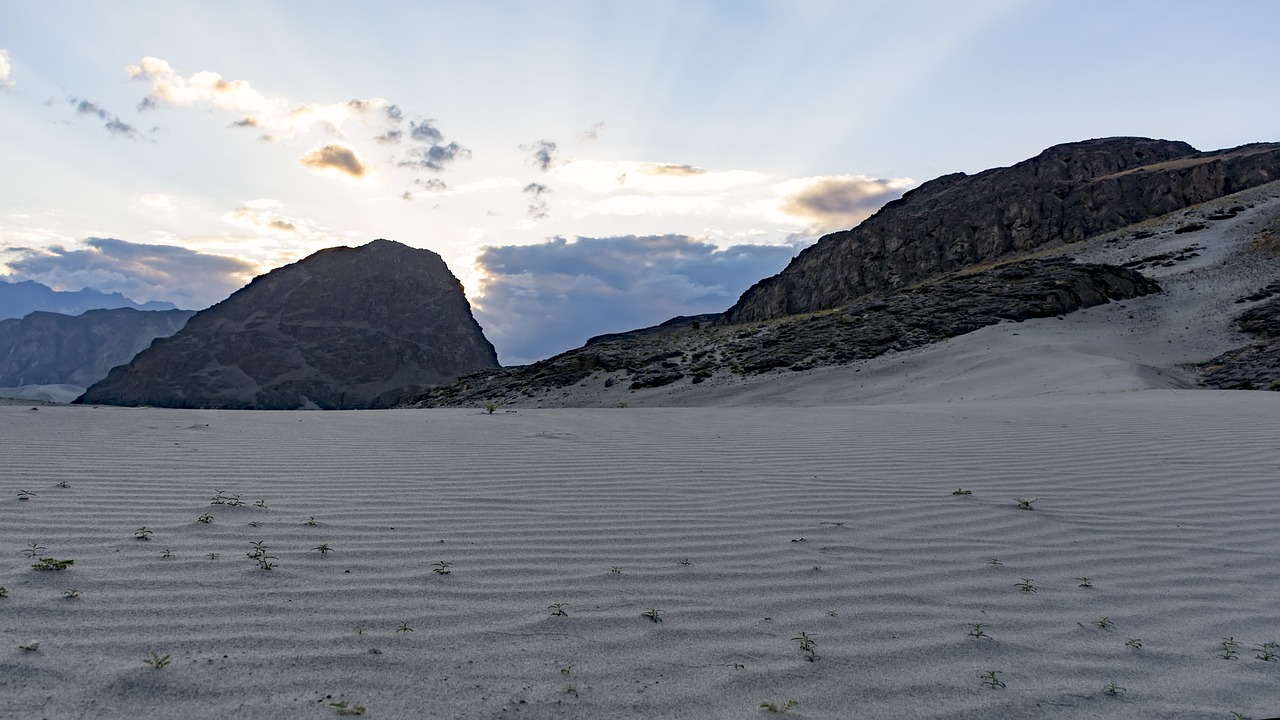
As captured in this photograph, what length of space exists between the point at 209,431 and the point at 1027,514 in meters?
8.95

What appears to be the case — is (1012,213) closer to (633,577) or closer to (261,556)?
(633,577)

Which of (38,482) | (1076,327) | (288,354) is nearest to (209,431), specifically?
(38,482)

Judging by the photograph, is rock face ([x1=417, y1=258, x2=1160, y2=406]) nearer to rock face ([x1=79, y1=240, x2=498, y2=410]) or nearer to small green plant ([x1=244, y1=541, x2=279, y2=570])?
small green plant ([x1=244, y1=541, x2=279, y2=570])

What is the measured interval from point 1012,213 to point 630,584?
55888 millimetres

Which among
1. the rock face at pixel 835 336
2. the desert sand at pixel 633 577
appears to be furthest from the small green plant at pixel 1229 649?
the rock face at pixel 835 336

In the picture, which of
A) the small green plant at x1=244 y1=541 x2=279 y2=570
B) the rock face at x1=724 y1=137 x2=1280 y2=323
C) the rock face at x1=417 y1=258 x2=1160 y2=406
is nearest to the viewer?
the small green plant at x1=244 y1=541 x2=279 y2=570

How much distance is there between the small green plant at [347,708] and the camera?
2.48 m

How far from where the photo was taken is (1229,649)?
131 inches

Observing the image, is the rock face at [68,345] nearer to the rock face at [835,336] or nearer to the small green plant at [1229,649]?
the rock face at [835,336]

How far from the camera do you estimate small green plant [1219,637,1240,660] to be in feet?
10.7

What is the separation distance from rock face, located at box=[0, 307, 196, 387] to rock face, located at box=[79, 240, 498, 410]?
76.2 m

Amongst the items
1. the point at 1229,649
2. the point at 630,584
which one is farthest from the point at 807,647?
the point at 1229,649

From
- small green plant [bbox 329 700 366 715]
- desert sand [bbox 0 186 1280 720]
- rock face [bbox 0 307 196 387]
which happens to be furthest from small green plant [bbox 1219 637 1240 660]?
rock face [bbox 0 307 196 387]

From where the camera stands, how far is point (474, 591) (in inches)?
142
